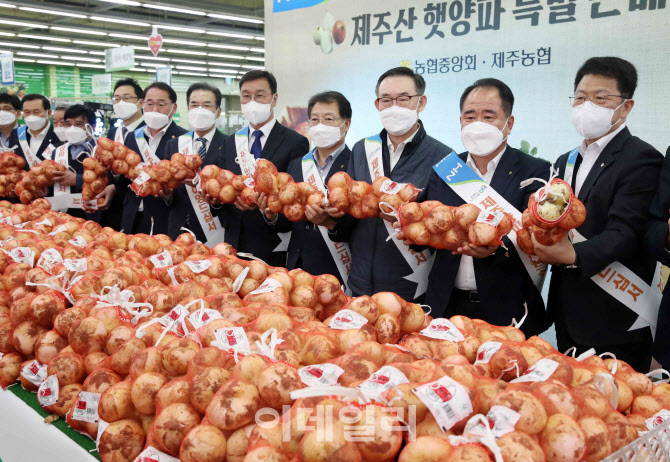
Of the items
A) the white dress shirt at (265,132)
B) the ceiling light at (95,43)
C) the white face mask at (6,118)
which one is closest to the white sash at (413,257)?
the white dress shirt at (265,132)

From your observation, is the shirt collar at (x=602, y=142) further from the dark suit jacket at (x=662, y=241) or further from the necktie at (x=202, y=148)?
the necktie at (x=202, y=148)

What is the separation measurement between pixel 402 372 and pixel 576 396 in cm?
34

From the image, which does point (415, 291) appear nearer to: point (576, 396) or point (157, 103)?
point (576, 396)

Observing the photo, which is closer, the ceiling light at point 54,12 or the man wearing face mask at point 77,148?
the man wearing face mask at point 77,148

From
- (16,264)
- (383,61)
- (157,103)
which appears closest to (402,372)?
(16,264)

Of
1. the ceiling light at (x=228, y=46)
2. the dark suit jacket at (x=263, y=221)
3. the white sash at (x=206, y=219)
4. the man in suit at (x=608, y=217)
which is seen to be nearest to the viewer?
the man in suit at (x=608, y=217)

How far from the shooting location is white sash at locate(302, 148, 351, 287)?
3245 mm

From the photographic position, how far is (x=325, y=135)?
3395 mm

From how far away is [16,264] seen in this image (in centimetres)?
223

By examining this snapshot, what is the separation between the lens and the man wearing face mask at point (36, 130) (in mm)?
5613

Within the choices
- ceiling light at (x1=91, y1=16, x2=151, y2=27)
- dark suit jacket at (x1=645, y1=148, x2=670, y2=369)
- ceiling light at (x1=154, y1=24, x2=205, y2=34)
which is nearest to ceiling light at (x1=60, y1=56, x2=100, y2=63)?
ceiling light at (x1=91, y1=16, x2=151, y2=27)

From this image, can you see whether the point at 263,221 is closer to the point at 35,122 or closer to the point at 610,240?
the point at 610,240

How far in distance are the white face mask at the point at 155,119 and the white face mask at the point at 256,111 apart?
1023 millimetres

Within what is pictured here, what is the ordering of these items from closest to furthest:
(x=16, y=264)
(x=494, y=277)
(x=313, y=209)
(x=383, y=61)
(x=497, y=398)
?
(x=497, y=398)
(x=16, y=264)
(x=494, y=277)
(x=313, y=209)
(x=383, y=61)
